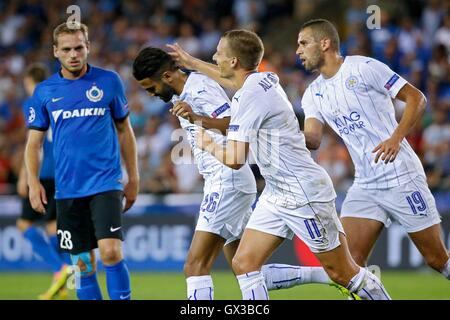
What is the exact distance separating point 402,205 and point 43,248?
487cm

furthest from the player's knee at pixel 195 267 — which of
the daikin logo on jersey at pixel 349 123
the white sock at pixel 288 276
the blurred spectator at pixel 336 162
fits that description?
the blurred spectator at pixel 336 162

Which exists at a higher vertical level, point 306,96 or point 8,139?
point 306,96

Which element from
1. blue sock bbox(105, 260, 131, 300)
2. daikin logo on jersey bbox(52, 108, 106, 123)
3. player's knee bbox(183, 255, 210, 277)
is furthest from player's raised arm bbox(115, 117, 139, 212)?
player's knee bbox(183, 255, 210, 277)

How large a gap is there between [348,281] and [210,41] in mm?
11397

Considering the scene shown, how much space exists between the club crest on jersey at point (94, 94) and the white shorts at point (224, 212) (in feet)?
4.08

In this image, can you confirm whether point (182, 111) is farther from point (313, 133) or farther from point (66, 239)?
point (66, 239)

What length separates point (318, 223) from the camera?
6.67 m

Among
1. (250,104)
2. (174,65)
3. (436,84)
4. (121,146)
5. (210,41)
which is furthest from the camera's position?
(210,41)

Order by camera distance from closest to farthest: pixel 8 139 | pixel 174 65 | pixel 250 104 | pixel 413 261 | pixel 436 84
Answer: pixel 250 104
pixel 174 65
pixel 413 261
pixel 436 84
pixel 8 139

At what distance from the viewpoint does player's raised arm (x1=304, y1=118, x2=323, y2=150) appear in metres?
7.30

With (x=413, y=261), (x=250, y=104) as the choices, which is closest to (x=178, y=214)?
(x=413, y=261)

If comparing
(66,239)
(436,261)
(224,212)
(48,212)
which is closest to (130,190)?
(66,239)

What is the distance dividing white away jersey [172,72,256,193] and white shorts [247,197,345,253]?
623 mm

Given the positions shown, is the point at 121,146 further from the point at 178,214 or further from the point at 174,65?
the point at 178,214
